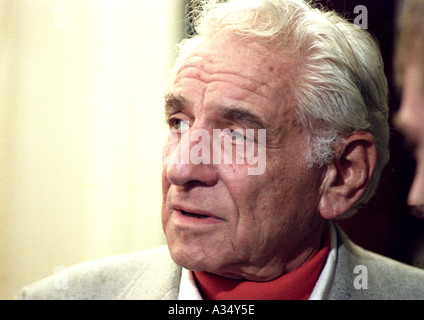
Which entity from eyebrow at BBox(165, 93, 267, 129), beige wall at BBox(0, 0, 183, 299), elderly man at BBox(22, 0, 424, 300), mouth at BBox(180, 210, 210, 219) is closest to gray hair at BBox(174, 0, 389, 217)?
elderly man at BBox(22, 0, 424, 300)

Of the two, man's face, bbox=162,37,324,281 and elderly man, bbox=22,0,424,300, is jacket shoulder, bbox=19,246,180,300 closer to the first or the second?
elderly man, bbox=22,0,424,300

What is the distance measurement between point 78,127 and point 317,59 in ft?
2.67

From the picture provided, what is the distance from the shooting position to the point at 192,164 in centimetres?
119

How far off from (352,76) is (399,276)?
684mm

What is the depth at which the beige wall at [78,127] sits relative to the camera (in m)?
1.48

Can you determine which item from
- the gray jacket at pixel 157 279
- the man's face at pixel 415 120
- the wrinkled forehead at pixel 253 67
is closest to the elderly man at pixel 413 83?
the man's face at pixel 415 120

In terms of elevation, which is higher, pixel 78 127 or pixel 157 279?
pixel 78 127

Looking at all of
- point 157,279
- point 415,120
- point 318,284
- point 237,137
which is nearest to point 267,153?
point 237,137

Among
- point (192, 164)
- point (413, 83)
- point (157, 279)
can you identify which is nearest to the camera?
point (192, 164)

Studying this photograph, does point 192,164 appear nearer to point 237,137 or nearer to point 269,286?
point 237,137

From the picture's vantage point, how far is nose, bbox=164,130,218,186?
3.88 ft

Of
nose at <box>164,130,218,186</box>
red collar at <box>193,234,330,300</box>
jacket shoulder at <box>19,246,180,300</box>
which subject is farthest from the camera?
jacket shoulder at <box>19,246,180,300</box>

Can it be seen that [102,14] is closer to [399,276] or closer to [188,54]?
[188,54]
